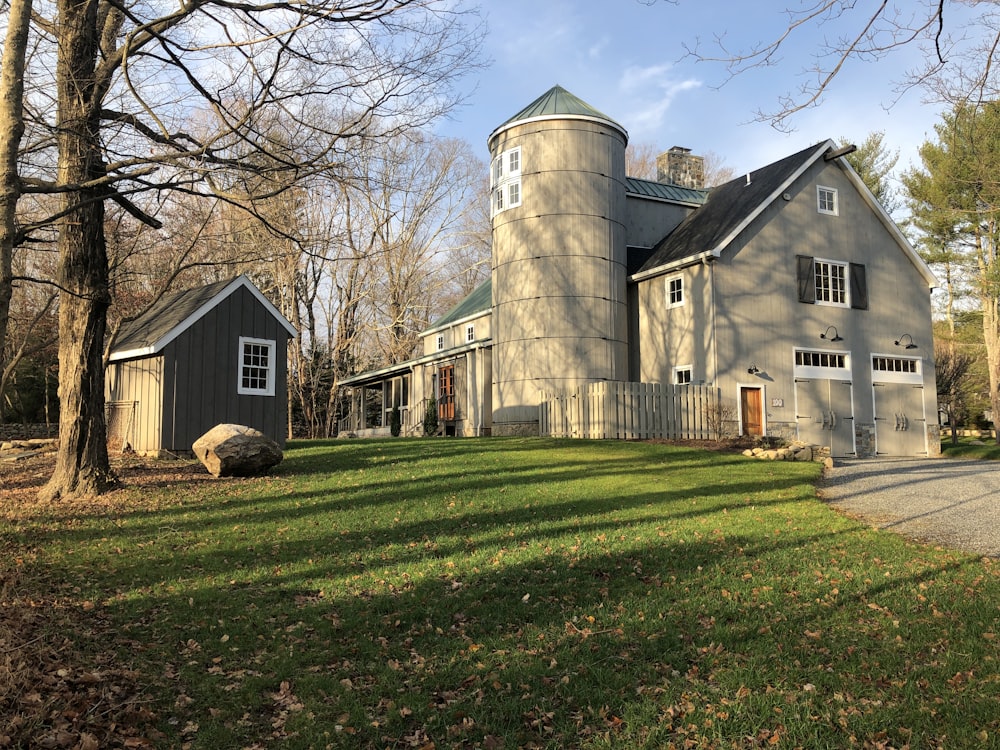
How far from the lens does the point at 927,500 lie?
37.7 ft

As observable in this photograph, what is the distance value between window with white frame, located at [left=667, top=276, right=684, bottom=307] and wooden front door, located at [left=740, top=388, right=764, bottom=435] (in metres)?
3.35

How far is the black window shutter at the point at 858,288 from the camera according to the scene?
23203mm

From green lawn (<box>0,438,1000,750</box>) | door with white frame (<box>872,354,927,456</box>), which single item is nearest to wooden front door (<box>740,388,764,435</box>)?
door with white frame (<box>872,354,927,456</box>)

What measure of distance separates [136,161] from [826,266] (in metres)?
20.0

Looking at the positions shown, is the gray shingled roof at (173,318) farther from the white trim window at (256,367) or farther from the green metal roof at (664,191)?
the green metal roof at (664,191)

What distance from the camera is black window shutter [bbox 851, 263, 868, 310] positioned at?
76.1 feet

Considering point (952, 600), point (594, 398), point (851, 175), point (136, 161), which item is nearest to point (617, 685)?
point (952, 600)

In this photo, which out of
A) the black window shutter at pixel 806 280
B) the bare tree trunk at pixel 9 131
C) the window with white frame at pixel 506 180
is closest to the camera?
the bare tree trunk at pixel 9 131

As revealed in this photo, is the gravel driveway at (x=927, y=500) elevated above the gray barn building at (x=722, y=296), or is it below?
below

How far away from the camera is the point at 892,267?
79.4 feet

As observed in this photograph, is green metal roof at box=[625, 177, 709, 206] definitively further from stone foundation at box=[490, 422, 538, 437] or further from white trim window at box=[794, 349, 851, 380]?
stone foundation at box=[490, 422, 538, 437]

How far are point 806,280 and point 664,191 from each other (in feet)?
22.8

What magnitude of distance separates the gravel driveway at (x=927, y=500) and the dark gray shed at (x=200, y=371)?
1285 cm

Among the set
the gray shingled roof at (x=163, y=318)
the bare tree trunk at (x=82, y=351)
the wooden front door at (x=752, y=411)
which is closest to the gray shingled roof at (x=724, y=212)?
the wooden front door at (x=752, y=411)
